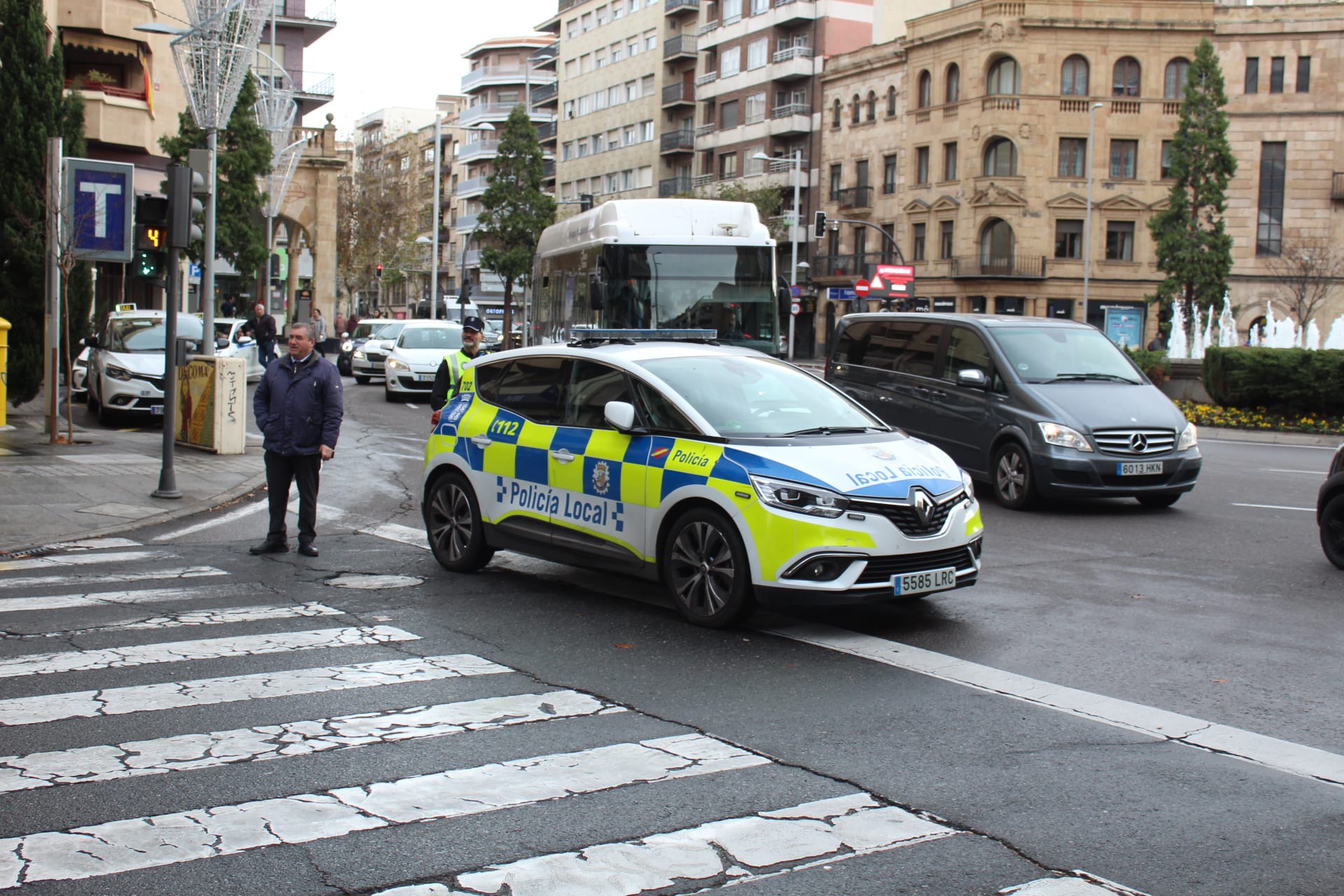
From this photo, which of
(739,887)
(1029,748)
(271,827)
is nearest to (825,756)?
(1029,748)

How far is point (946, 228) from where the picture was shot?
6222 cm

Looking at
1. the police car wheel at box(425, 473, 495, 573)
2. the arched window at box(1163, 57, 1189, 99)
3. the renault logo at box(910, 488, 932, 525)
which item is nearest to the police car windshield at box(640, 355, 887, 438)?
the renault logo at box(910, 488, 932, 525)

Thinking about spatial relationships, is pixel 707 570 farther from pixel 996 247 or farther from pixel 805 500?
pixel 996 247

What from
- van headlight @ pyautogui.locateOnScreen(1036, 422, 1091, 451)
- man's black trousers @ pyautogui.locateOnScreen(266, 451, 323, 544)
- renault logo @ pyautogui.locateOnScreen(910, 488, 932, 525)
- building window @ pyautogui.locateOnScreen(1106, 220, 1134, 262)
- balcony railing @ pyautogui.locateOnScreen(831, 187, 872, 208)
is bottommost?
man's black trousers @ pyautogui.locateOnScreen(266, 451, 323, 544)

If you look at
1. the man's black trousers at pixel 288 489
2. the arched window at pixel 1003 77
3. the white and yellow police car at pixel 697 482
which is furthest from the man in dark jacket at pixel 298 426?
the arched window at pixel 1003 77

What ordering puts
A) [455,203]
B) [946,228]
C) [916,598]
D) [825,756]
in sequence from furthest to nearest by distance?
[455,203] → [946,228] → [916,598] → [825,756]

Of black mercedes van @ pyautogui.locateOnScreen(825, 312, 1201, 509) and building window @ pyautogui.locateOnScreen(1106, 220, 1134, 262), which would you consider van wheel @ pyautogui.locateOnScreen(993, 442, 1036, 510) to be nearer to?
black mercedes van @ pyautogui.locateOnScreen(825, 312, 1201, 509)


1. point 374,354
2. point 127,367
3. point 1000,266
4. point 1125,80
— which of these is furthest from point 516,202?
point 127,367

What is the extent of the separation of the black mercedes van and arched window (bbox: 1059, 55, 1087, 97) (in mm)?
47376

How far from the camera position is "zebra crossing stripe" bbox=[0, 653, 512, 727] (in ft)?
19.5

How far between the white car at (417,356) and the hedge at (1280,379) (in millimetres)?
15129

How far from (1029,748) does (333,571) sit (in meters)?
5.71

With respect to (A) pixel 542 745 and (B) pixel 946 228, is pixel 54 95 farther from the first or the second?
(B) pixel 946 228

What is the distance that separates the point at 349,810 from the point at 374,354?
29.7 m
